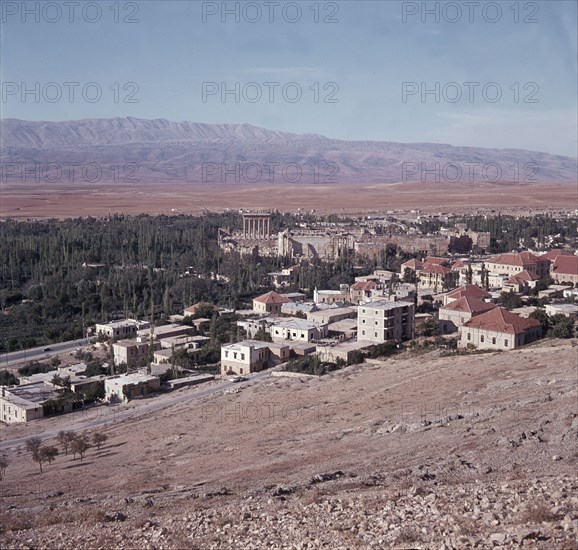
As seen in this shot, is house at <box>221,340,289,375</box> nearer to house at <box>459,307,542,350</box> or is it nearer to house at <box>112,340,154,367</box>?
house at <box>112,340,154,367</box>

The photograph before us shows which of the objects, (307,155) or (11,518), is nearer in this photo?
(11,518)

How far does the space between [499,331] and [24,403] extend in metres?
14.8

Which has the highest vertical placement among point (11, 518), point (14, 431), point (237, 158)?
point (237, 158)

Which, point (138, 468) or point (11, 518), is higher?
point (11, 518)

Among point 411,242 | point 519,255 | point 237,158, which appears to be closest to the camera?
point 519,255

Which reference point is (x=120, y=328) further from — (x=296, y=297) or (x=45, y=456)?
(x=45, y=456)

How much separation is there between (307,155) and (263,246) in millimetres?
135671

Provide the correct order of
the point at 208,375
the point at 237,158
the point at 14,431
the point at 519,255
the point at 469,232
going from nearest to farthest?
the point at 14,431
the point at 208,375
the point at 519,255
the point at 469,232
the point at 237,158

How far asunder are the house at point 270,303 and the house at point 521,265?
1385cm

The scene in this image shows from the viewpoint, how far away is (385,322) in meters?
27.9

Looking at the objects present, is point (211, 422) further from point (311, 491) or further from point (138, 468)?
point (311, 491)

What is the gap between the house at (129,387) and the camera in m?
22.6

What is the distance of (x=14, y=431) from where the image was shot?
65.8ft

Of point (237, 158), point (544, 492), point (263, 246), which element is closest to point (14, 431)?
point (544, 492)
